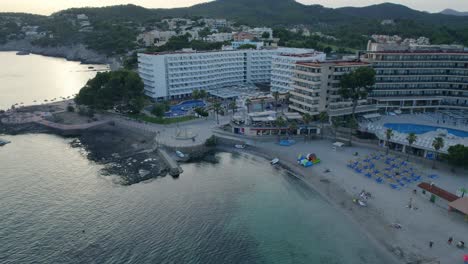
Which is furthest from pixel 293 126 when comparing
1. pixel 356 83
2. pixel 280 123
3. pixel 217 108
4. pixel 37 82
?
pixel 37 82

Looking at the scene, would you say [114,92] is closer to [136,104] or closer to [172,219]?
[136,104]

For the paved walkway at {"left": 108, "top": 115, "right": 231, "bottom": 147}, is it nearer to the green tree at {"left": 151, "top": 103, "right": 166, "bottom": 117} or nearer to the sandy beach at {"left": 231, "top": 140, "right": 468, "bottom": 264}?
the green tree at {"left": 151, "top": 103, "right": 166, "bottom": 117}

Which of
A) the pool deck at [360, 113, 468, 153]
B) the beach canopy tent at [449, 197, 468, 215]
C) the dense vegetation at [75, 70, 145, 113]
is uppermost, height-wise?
the dense vegetation at [75, 70, 145, 113]

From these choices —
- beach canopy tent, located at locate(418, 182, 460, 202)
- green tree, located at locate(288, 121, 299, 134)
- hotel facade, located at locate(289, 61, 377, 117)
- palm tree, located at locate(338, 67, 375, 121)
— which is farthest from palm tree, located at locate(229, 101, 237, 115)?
beach canopy tent, located at locate(418, 182, 460, 202)

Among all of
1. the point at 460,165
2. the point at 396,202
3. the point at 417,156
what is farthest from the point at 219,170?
the point at 460,165

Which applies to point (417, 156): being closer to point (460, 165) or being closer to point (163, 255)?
point (460, 165)
